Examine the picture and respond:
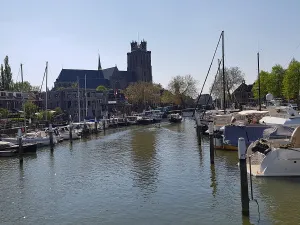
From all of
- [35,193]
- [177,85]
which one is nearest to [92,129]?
[35,193]

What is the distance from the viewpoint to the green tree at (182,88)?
149 m

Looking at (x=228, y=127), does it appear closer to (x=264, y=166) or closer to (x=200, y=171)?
(x=200, y=171)

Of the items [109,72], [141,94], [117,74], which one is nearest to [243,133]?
[141,94]

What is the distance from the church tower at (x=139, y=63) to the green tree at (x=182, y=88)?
41.5 metres

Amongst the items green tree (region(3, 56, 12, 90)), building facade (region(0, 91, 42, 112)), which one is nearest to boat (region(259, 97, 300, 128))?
building facade (region(0, 91, 42, 112))

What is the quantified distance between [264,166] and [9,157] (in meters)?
28.7

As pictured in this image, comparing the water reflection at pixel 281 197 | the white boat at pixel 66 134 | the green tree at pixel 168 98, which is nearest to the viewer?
the water reflection at pixel 281 197

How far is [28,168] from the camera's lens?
3444cm

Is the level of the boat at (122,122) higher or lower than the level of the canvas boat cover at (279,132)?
lower

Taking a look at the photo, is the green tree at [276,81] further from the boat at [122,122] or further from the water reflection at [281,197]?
the water reflection at [281,197]

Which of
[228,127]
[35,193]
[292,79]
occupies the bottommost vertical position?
[35,193]

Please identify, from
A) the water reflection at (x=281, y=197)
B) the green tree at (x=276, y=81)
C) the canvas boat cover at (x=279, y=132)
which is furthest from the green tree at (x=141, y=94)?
the water reflection at (x=281, y=197)

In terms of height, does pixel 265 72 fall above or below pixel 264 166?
above

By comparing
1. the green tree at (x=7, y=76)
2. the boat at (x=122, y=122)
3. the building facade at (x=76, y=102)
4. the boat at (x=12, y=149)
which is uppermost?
the green tree at (x=7, y=76)
